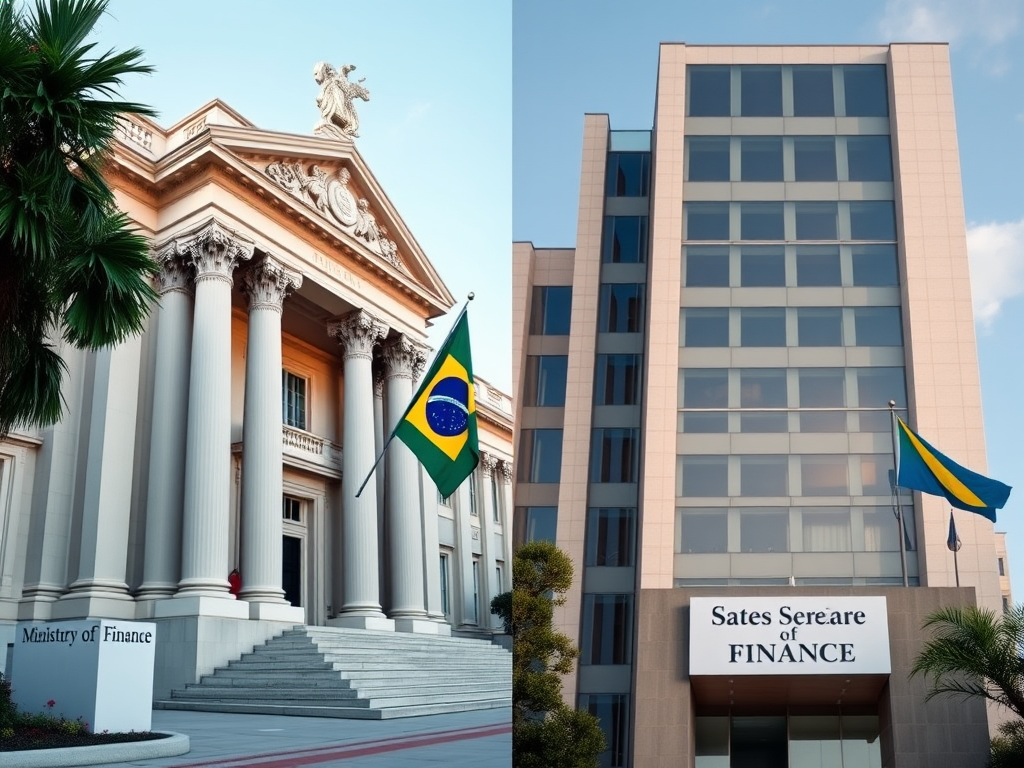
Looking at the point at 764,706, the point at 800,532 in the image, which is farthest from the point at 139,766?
the point at 800,532

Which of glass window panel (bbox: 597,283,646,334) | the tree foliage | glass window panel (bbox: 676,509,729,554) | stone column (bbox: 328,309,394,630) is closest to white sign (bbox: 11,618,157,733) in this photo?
the tree foliage

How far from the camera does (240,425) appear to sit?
119 feet

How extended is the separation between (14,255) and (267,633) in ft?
52.6

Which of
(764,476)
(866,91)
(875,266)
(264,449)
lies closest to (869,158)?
(866,91)

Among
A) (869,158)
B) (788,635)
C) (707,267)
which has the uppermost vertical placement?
(869,158)

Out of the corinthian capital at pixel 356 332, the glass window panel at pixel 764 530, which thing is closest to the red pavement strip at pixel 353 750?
the corinthian capital at pixel 356 332

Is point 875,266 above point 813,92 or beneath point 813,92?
beneath

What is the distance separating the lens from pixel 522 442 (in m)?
51.0

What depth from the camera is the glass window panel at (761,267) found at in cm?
4841

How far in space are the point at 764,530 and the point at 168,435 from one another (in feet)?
82.3

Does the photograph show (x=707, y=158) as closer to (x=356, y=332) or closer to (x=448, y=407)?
(x=356, y=332)

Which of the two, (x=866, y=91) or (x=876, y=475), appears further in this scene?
(x=866, y=91)

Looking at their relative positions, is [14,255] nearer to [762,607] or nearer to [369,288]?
[369,288]

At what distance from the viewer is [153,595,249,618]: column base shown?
2748 cm
